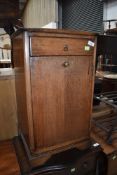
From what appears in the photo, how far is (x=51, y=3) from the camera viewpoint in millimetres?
3916

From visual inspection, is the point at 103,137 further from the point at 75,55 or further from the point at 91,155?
the point at 75,55

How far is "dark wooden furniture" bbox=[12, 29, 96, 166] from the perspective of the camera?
94 centimetres

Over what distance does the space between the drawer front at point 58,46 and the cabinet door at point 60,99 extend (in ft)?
0.11

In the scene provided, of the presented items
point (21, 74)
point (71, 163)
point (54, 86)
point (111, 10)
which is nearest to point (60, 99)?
point (54, 86)

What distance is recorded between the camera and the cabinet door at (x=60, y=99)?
3.26ft

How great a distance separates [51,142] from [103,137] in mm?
598

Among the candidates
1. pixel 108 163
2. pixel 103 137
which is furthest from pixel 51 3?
pixel 108 163

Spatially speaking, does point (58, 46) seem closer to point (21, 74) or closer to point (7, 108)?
point (21, 74)

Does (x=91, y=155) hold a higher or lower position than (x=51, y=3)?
lower

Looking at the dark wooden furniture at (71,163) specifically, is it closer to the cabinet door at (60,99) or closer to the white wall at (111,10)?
the cabinet door at (60,99)

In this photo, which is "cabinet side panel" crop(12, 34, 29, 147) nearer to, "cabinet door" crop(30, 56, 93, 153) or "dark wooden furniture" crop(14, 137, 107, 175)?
"cabinet door" crop(30, 56, 93, 153)

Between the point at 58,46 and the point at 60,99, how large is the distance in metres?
0.34

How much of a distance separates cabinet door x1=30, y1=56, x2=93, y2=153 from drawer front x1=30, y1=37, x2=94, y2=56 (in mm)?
33

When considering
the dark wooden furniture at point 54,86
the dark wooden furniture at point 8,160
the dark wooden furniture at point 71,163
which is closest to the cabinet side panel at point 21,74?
the dark wooden furniture at point 54,86
